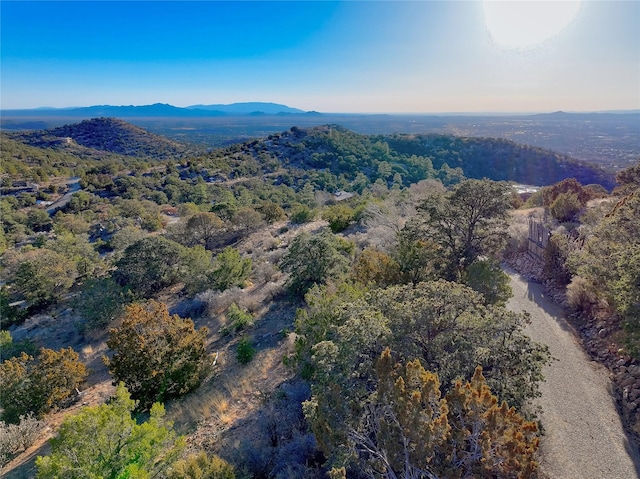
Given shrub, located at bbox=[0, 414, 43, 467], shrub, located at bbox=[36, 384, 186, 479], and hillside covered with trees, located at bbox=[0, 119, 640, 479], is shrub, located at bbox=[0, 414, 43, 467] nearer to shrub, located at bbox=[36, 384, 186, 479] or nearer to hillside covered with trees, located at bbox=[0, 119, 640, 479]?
hillside covered with trees, located at bbox=[0, 119, 640, 479]

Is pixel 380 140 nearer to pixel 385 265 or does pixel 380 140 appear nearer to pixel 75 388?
pixel 385 265

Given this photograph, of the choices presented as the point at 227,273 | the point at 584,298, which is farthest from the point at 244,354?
the point at 584,298

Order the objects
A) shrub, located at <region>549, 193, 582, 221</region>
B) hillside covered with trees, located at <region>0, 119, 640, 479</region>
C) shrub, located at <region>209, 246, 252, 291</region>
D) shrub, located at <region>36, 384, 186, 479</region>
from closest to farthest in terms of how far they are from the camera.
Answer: shrub, located at <region>36, 384, 186, 479</region>, hillside covered with trees, located at <region>0, 119, 640, 479</region>, shrub, located at <region>209, 246, 252, 291</region>, shrub, located at <region>549, 193, 582, 221</region>

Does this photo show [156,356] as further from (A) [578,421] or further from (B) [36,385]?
(A) [578,421]

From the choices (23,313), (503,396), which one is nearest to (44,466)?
(503,396)

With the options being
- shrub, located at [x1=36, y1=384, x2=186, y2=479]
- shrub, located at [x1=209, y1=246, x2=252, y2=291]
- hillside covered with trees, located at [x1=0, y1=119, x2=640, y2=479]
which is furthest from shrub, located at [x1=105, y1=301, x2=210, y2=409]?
shrub, located at [x1=209, y1=246, x2=252, y2=291]
